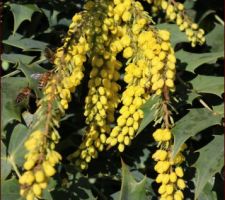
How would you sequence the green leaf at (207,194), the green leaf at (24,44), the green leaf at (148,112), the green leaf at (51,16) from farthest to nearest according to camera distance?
the green leaf at (51,16), the green leaf at (24,44), the green leaf at (207,194), the green leaf at (148,112)

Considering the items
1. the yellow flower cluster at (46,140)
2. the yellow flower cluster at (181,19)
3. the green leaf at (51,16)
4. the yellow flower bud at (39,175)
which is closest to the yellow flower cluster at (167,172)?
the yellow flower cluster at (46,140)

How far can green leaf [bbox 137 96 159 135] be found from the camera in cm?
141

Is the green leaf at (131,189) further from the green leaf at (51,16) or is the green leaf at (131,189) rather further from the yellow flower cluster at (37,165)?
the green leaf at (51,16)

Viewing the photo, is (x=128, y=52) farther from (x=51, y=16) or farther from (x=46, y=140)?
(x=51, y=16)

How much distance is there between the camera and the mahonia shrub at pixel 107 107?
1.28 meters

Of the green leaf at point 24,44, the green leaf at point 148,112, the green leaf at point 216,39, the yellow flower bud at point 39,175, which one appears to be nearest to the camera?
the yellow flower bud at point 39,175

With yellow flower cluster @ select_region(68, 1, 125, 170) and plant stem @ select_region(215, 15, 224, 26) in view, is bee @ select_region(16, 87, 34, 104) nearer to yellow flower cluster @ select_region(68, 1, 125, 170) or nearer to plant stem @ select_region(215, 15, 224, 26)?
yellow flower cluster @ select_region(68, 1, 125, 170)

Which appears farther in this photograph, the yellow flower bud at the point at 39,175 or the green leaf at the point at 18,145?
the green leaf at the point at 18,145

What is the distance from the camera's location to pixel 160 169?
4.38ft

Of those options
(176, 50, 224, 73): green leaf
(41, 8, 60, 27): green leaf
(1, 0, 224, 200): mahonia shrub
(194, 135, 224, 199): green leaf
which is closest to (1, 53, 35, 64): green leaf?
(1, 0, 224, 200): mahonia shrub

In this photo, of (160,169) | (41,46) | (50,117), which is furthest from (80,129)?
(50,117)

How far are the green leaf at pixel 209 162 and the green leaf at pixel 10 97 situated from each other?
0.48 m

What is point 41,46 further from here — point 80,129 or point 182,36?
point 182,36

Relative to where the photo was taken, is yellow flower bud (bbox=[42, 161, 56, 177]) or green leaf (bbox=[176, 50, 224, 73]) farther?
green leaf (bbox=[176, 50, 224, 73])
